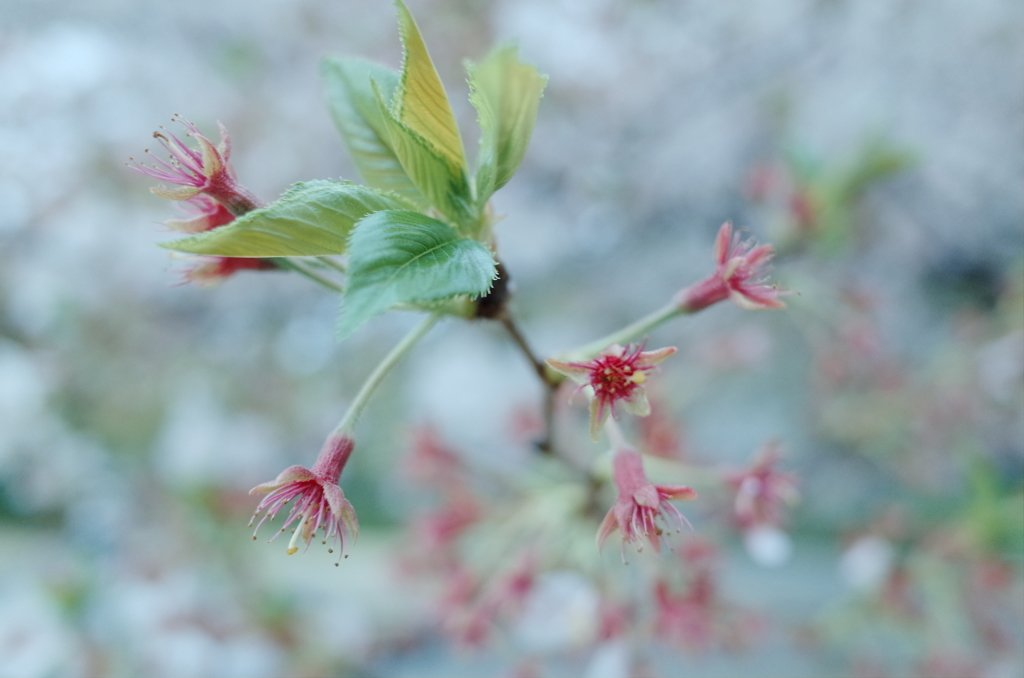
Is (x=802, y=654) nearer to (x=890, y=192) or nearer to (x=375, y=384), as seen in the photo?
(x=890, y=192)

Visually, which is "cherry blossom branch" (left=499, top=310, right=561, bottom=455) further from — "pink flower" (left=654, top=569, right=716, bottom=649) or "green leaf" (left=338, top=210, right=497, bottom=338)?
"pink flower" (left=654, top=569, right=716, bottom=649)

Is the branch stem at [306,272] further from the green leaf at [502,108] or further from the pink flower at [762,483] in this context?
the pink flower at [762,483]

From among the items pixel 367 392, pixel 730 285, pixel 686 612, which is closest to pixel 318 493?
pixel 367 392

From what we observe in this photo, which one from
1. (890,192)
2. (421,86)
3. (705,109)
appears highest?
(705,109)

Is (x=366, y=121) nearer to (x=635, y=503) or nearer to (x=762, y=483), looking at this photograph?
(x=635, y=503)

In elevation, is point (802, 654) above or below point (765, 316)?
below

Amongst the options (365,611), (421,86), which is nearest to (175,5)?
(365,611)

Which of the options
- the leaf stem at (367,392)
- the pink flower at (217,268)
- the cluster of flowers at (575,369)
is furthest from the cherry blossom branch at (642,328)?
the pink flower at (217,268)

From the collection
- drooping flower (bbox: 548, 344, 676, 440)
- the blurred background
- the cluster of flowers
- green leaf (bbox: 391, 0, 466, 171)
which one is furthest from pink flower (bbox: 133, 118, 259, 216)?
the blurred background
